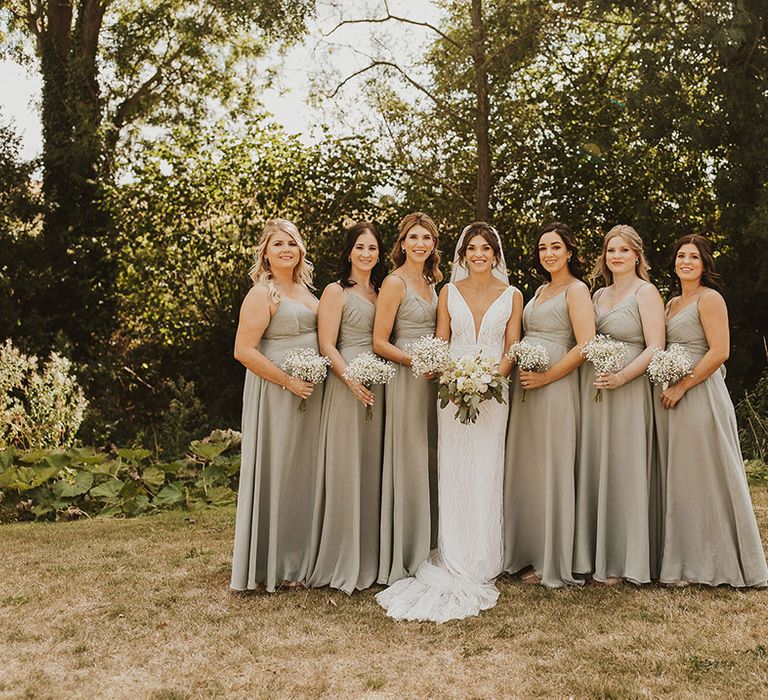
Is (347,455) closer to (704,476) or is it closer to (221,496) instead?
(704,476)

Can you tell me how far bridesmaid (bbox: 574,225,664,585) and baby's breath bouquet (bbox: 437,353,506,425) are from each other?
2.31ft

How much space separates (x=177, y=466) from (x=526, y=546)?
427 centimetres

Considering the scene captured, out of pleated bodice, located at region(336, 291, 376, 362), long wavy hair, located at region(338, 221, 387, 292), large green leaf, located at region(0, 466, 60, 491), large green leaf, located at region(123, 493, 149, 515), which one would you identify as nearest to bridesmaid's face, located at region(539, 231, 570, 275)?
long wavy hair, located at region(338, 221, 387, 292)

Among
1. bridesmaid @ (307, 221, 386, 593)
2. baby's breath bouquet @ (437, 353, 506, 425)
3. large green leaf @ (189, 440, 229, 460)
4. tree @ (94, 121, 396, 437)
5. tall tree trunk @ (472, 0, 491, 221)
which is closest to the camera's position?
baby's breath bouquet @ (437, 353, 506, 425)

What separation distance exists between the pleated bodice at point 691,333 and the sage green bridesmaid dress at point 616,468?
0.76 feet

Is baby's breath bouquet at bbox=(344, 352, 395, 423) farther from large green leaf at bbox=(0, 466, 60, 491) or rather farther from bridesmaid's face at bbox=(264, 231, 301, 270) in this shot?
large green leaf at bbox=(0, 466, 60, 491)

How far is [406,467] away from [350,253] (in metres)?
1.46

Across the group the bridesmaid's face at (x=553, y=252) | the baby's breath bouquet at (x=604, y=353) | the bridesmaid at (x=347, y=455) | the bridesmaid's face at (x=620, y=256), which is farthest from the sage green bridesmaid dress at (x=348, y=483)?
the bridesmaid's face at (x=620, y=256)

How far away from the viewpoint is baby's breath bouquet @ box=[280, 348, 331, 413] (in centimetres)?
531

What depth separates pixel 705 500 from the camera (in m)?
5.35

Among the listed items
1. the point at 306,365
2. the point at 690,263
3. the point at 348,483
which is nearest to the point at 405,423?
the point at 348,483

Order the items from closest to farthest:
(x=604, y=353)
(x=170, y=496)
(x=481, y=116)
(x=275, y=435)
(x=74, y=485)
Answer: (x=604, y=353), (x=275, y=435), (x=74, y=485), (x=170, y=496), (x=481, y=116)

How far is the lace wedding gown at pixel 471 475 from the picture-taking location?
215 inches

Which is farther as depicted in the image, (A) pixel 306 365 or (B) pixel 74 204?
(B) pixel 74 204
